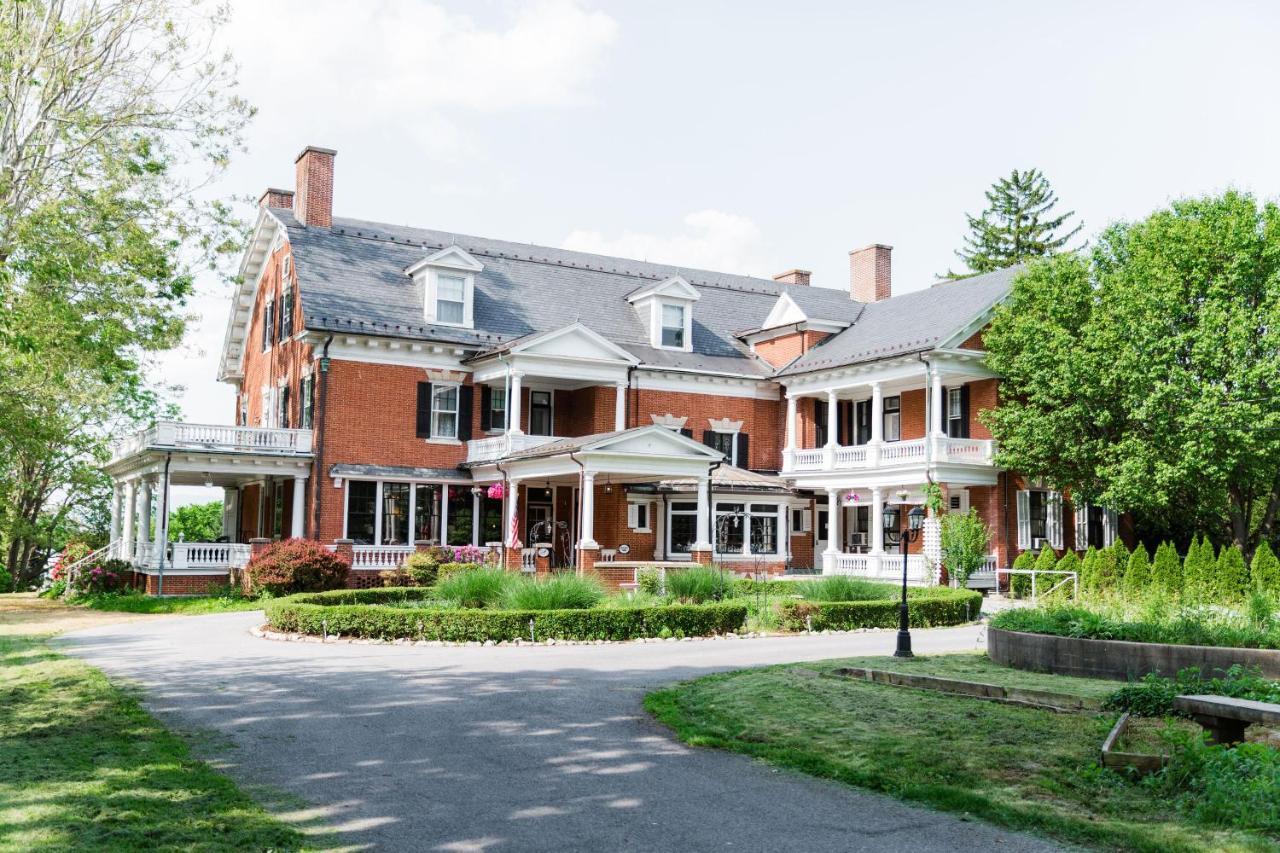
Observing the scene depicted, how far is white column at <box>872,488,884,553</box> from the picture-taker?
3300 cm

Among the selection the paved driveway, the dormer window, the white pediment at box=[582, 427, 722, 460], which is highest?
A: the dormer window

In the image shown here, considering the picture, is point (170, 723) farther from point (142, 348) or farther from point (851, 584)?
point (142, 348)

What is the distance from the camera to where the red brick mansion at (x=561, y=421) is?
97.1ft

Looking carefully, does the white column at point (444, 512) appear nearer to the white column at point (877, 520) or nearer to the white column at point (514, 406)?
the white column at point (514, 406)

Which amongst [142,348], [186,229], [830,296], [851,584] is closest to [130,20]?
[186,229]

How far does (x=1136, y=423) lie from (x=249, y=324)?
91.8ft

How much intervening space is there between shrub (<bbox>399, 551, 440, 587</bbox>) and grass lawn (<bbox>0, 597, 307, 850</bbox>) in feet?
52.3

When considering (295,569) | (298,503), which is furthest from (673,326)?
(295,569)

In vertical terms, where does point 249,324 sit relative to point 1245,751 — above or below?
above

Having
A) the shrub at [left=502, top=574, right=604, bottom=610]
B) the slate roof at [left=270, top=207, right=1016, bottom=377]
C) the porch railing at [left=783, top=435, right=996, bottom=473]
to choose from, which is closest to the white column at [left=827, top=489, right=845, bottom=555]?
the porch railing at [left=783, top=435, right=996, bottom=473]

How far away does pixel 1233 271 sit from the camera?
28.1m

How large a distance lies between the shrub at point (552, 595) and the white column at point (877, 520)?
15777 mm

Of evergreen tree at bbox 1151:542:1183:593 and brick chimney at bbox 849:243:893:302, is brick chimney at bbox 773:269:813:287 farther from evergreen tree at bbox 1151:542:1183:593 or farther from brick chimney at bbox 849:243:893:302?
evergreen tree at bbox 1151:542:1183:593

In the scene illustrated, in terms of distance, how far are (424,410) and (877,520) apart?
1349 centimetres
